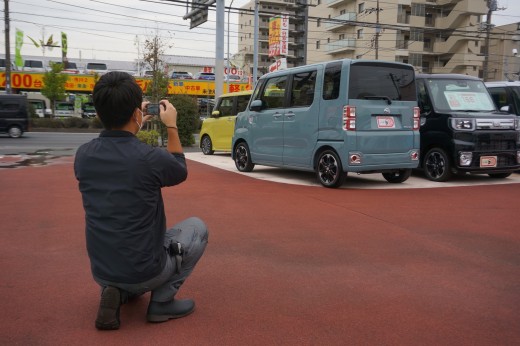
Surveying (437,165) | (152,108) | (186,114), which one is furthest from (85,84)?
(152,108)

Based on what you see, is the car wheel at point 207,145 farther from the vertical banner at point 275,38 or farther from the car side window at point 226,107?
the vertical banner at point 275,38

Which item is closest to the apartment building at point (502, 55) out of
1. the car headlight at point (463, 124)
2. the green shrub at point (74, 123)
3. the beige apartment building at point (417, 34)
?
the beige apartment building at point (417, 34)

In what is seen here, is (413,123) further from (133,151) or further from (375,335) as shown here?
(133,151)

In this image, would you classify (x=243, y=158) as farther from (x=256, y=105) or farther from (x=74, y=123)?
(x=74, y=123)

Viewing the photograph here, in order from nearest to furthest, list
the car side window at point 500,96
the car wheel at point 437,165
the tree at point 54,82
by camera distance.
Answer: the car wheel at point 437,165, the car side window at point 500,96, the tree at point 54,82

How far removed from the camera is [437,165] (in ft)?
29.9

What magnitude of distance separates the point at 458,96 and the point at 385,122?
2.35 metres

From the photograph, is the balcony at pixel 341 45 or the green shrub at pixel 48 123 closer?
the green shrub at pixel 48 123

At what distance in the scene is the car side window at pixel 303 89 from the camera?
27.1ft

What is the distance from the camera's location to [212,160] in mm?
12984

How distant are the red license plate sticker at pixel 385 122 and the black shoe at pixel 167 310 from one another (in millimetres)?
5714

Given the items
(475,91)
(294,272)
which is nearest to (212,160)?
(475,91)

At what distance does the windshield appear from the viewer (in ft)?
29.8

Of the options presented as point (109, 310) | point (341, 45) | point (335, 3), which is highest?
point (335, 3)
